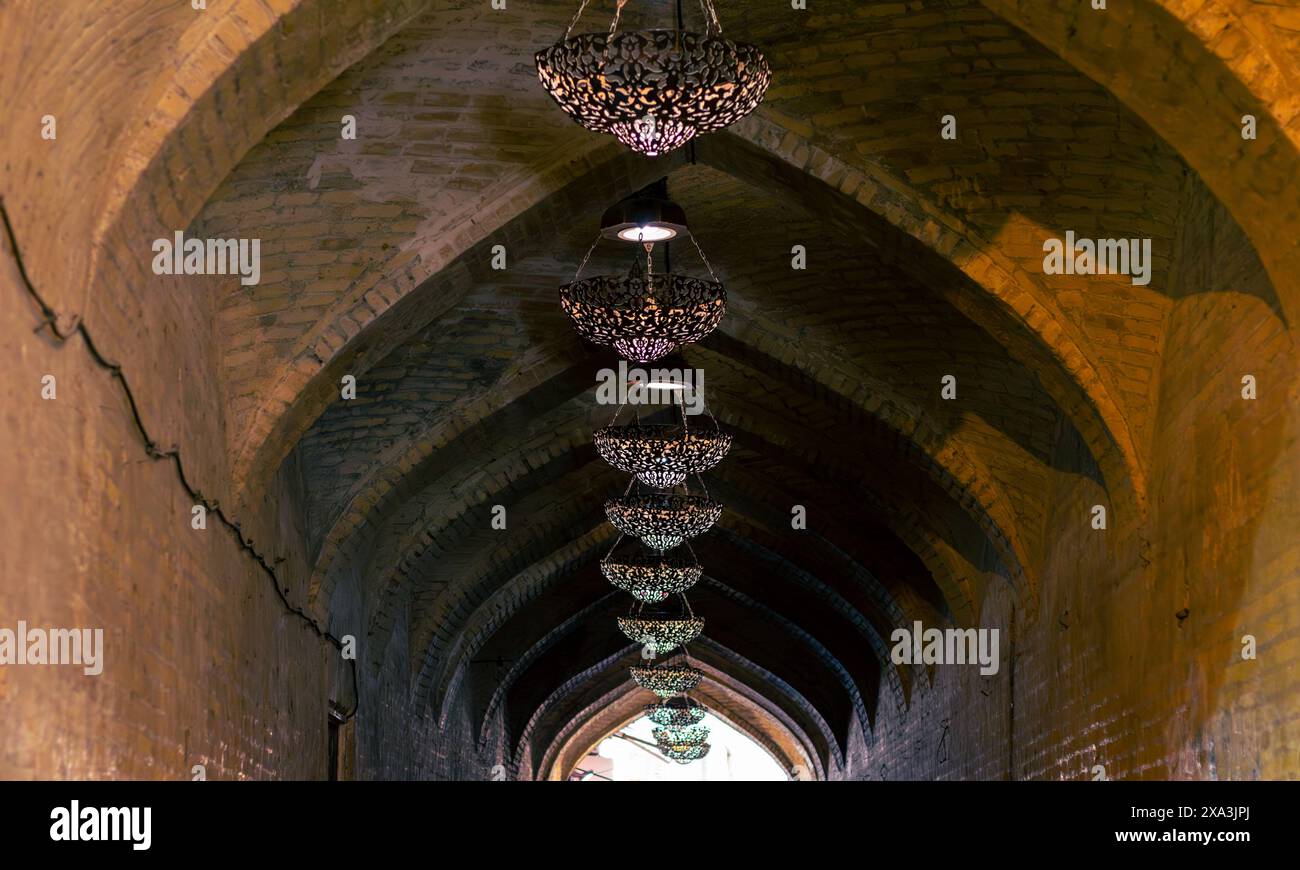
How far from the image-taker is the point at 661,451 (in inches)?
388

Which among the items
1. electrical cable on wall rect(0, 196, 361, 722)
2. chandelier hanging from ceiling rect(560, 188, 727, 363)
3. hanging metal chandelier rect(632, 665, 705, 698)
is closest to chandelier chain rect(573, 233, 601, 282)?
chandelier hanging from ceiling rect(560, 188, 727, 363)

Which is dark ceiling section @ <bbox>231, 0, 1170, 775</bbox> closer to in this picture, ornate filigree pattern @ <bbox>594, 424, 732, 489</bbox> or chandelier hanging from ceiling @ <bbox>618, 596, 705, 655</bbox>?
chandelier hanging from ceiling @ <bbox>618, 596, 705, 655</bbox>

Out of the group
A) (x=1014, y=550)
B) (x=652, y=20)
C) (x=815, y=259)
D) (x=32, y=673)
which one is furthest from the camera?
(x=1014, y=550)

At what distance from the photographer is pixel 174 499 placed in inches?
295

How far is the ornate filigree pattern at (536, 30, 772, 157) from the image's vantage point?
5.71 metres

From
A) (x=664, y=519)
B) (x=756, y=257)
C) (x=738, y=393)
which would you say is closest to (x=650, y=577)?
(x=738, y=393)

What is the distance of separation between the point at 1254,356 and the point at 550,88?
3339 millimetres

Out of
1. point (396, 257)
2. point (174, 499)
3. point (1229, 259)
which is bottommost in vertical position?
point (174, 499)

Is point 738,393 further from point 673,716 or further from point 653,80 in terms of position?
point 673,716

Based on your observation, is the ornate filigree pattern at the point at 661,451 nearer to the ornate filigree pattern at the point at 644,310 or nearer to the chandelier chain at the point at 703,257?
the chandelier chain at the point at 703,257

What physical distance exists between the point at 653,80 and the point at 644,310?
7.02 feet

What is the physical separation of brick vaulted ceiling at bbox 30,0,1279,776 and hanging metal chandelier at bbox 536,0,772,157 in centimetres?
120
